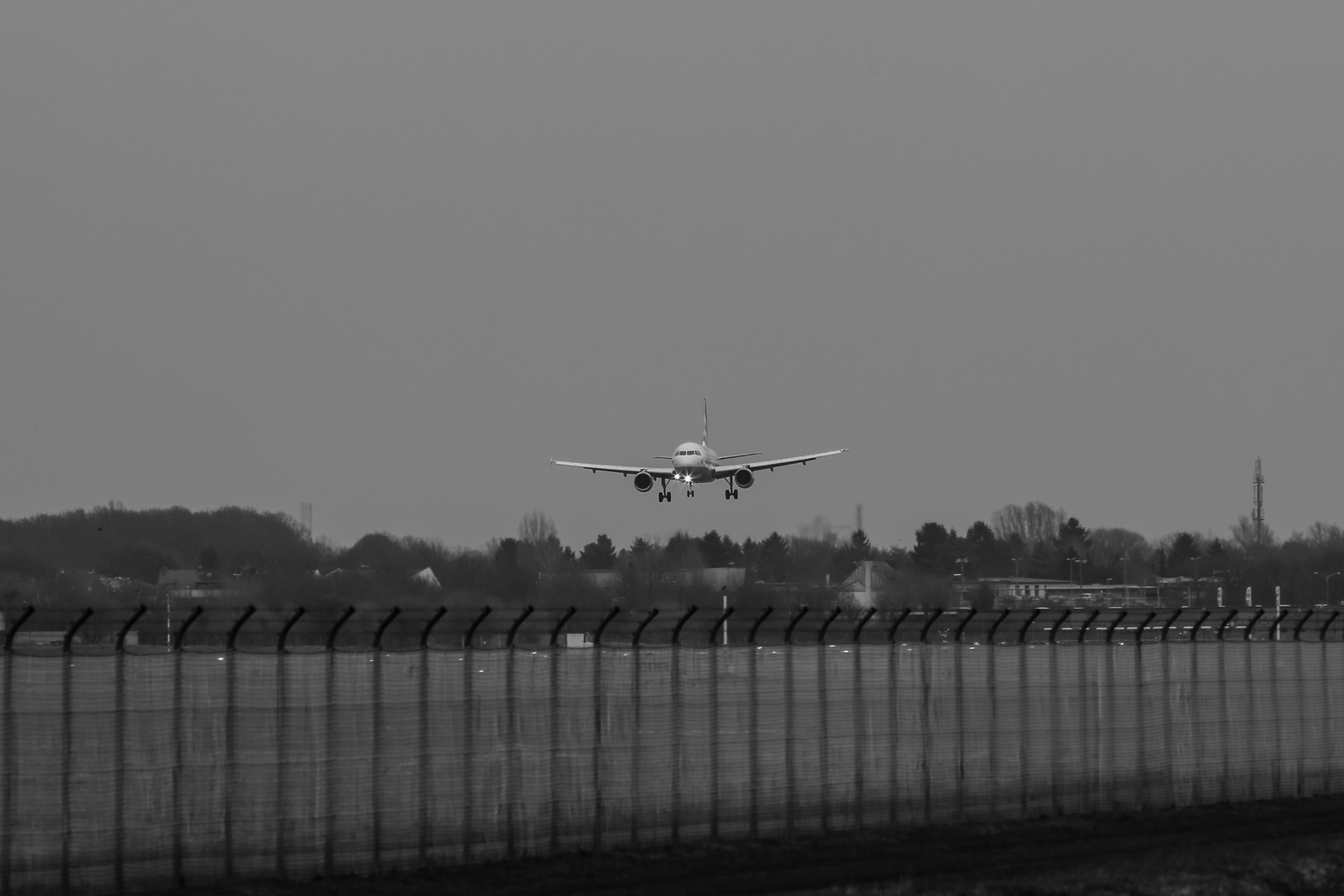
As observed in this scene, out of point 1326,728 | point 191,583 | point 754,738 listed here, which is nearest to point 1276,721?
point 1326,728

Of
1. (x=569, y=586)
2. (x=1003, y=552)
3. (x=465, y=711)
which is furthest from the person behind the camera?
(x=1003, y=552)

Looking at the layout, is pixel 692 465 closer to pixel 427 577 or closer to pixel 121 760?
pixel 427 577

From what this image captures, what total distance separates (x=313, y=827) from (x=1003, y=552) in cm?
6499

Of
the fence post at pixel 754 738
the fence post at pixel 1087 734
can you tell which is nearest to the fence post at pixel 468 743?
the fence post at pixel 754 738

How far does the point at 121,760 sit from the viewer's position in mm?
19297

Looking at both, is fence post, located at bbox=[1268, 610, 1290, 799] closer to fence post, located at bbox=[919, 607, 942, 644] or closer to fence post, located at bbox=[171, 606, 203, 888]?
fence post, located at bbox=[919, 607, 942, 644]

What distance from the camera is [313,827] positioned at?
20.6 meters

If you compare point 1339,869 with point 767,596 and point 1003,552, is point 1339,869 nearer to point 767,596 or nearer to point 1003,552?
point 767,596

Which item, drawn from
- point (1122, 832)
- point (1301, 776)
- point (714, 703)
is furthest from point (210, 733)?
point (1301, 776)

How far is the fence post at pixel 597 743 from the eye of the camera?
22.9 m

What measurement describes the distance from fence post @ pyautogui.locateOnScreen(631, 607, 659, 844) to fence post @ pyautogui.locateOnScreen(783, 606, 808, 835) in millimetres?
2226

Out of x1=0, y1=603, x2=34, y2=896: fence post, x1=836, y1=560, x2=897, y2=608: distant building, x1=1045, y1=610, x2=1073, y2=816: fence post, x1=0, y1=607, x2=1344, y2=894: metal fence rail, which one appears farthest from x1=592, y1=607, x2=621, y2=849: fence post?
x1=836, y1=560, x2=897, y2=608: distant building

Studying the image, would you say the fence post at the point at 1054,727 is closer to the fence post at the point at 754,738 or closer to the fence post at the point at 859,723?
the fence post at the point at 859,723

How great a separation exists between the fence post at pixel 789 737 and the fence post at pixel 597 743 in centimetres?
282
